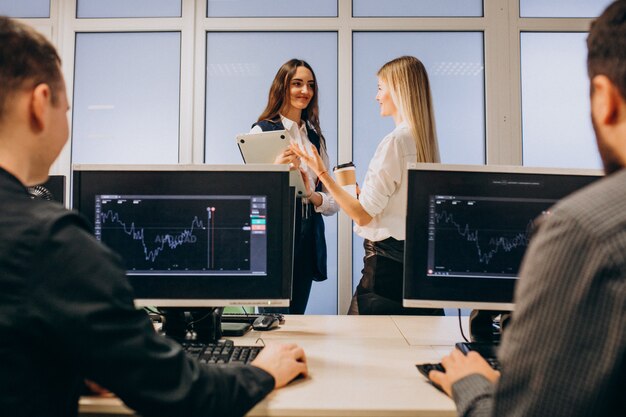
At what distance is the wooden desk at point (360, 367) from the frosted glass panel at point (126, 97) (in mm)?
2275

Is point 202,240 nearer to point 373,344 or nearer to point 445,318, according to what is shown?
point 373,344

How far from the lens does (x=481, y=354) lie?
126 cm

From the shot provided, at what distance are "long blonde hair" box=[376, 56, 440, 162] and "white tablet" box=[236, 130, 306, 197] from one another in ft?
1.70

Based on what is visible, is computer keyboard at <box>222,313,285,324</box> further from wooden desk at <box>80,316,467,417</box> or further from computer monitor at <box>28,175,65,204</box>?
computer monitor at <box>28,175,65,204</box>

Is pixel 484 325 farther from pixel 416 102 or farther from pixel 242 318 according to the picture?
pixel 416 102

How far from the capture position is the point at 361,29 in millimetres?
3477

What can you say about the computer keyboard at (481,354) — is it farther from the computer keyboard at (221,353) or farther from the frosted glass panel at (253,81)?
the frosted glass panel at (253,81)

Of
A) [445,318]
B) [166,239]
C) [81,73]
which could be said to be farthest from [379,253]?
[81,73]

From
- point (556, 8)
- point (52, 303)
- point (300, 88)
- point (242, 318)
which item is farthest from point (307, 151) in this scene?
point (556, 8)

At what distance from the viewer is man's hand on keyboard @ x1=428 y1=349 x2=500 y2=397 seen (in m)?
0.98

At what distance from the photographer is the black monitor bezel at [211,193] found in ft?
4.57

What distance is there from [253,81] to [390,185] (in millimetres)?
1842

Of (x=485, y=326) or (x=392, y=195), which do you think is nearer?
(x=485, y=326)

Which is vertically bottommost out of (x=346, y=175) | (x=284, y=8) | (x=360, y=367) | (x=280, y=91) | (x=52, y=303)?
(x=360, y=367)
